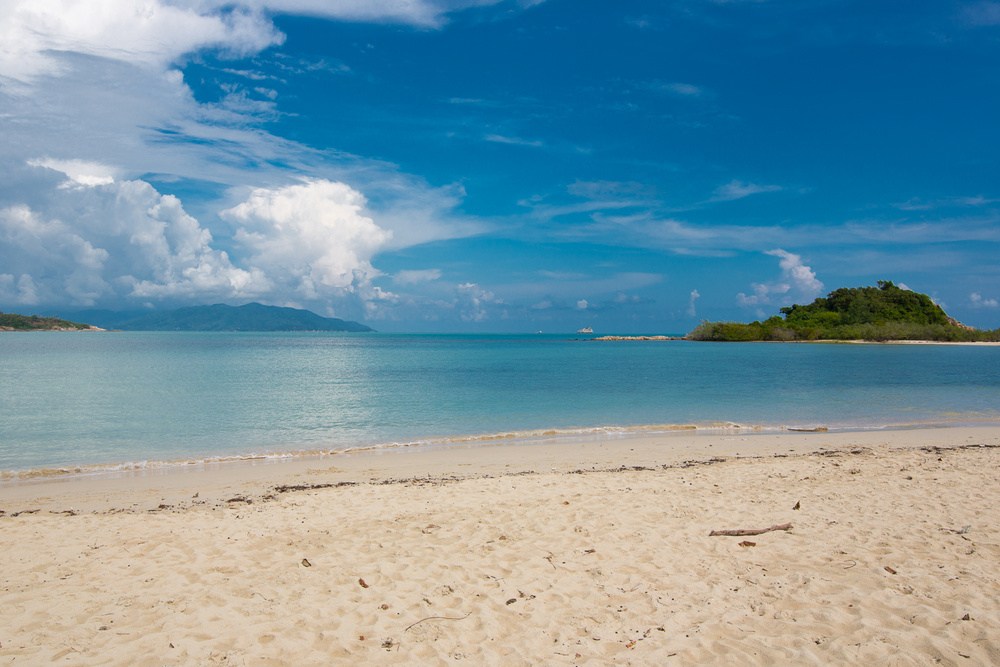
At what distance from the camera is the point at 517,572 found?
20.3ft

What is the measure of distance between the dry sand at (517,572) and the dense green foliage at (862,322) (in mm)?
120566

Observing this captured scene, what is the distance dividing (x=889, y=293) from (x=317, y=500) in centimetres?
14652

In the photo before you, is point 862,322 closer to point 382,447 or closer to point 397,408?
point 397,408

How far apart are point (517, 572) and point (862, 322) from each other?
135m

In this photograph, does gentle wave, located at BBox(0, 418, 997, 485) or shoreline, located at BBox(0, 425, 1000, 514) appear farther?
gentle wave, located at BBox(0, 418, 997, 485)

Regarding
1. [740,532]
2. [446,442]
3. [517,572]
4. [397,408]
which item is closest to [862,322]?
[397,408]

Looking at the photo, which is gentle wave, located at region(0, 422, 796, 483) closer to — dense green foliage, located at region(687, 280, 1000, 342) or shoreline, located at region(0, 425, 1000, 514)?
shoreline, located at region(0, 425, 1000, 514)

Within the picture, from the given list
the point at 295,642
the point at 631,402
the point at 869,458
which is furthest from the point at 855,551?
the point at 631,402

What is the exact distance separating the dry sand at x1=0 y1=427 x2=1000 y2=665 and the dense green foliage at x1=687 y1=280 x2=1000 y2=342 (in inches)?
4747

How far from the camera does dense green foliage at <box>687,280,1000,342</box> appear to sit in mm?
106312

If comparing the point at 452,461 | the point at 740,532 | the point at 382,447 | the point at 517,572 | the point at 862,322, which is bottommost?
the point at 382,447

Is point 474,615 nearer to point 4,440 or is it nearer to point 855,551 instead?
point 855,551

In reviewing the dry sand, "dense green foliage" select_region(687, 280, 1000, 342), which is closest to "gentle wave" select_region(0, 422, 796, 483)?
the dry sand

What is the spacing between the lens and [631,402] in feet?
83.5
